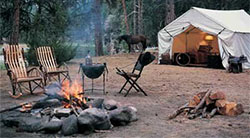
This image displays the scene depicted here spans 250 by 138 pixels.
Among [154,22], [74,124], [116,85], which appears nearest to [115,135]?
[74,124]


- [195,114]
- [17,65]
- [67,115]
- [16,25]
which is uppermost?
[16,25]

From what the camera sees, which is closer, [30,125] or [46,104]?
[30,125]

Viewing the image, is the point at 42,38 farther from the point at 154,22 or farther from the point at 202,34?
the point at 154,22

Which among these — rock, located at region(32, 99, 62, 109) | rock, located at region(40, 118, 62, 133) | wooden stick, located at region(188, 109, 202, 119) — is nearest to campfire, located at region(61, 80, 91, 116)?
rock, located at region(32, 99, 62, 109)

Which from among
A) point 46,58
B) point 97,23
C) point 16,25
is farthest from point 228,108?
point 97,23

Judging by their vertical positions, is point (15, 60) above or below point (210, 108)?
above

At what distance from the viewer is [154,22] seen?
2488cm

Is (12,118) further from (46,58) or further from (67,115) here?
(46,58)

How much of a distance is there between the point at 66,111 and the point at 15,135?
2.48 ft

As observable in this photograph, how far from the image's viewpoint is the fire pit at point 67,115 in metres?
3.94

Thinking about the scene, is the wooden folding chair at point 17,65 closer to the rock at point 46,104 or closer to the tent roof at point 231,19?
the rock at point 46,104

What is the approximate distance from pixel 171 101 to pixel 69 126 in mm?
2580

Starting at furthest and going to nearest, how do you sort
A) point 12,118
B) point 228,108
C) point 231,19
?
point 231,19 < point 228,108 < point 12,118

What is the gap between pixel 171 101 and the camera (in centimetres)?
590
